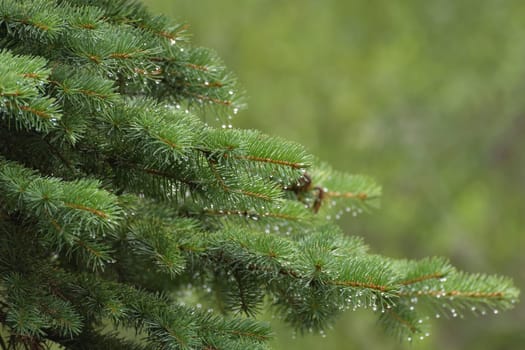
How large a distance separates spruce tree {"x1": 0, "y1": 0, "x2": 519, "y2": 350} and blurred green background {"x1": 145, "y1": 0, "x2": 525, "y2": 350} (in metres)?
5.99

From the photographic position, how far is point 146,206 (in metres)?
2.00

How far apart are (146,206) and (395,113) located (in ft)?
21.2

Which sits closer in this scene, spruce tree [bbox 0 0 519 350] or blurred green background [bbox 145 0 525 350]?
spruce tree [bbox 0 0 519 350]

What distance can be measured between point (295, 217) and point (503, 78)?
6146mm

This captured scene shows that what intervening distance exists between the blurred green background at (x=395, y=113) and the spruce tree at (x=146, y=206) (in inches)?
236

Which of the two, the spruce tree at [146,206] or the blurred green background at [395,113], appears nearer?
the spruce tree at [146,206]

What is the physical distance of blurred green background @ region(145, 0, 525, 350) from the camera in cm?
797

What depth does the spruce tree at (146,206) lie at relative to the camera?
158 cm

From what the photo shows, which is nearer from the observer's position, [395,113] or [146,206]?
[146,206]

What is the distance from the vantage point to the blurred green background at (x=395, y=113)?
797cm

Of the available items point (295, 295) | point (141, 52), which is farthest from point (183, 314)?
point (141, 52)

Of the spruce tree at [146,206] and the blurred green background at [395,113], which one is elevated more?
the blurred green background at [395,113]

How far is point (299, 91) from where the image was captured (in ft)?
26.9

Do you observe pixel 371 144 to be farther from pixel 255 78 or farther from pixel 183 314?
pixel 183 314
